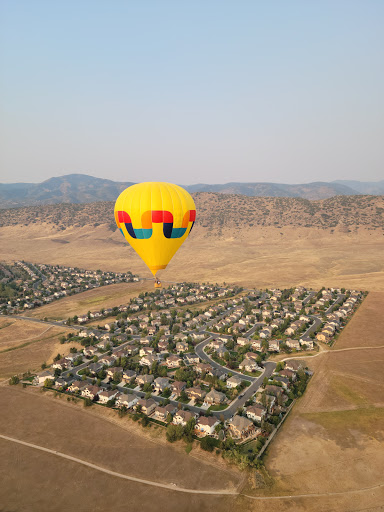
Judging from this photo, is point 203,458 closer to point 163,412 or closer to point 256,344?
point 163,412

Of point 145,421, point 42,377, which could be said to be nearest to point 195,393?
point 145,421

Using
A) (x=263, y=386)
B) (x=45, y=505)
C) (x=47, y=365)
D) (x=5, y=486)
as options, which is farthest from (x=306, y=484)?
(x=47, y=365)

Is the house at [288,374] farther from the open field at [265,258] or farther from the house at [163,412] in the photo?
the open field at [265,258]

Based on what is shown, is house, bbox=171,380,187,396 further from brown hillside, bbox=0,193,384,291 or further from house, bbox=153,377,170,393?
brown hillside, bbox=0,193,384,291

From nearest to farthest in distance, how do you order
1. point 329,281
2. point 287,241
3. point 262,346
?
point 262,346 < point 329,281 < point 287,241

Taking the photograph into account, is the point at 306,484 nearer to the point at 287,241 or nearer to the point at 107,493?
the point at 107,493

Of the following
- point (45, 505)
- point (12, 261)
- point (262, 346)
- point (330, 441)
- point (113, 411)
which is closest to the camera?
point (45, 505)

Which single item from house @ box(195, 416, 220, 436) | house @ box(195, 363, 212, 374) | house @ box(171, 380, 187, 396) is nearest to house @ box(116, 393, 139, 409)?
house @ box(171, 380, 187, 396)
